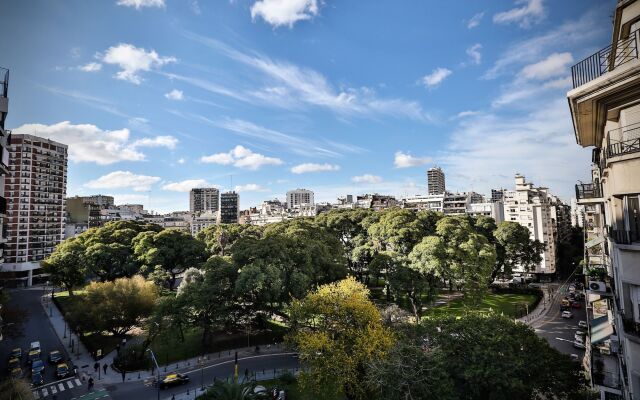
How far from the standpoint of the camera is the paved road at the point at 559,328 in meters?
33.6

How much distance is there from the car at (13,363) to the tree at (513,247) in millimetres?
61911

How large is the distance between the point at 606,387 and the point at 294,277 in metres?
25.2

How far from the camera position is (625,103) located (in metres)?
8.63

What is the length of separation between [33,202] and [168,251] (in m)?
39.6

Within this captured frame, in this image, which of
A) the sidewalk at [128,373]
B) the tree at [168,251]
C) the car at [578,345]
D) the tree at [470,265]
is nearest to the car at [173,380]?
the sidewalk at [128,373]

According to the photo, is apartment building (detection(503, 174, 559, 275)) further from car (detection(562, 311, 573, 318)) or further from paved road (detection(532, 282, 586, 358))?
car (detection(562, 311, 573, 318))

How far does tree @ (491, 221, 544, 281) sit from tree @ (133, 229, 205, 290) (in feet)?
160

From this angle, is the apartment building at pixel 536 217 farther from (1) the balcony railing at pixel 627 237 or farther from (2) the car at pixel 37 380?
(2) the car at pixel 37 380

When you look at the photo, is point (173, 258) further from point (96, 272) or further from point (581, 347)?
point (581, 347)

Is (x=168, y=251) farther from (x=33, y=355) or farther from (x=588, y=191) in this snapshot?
(x=588, y=191)

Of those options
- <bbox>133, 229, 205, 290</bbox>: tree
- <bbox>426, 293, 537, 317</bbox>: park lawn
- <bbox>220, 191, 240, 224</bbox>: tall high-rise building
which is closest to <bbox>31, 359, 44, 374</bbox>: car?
<bbox>133, 229, 205, 290</bbox>: tree

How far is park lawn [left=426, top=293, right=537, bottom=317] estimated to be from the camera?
42.8m

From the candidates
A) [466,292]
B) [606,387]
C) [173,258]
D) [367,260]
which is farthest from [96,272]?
[606,387]

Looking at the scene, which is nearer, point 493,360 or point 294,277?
point 493,360
